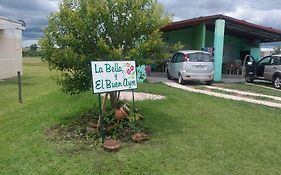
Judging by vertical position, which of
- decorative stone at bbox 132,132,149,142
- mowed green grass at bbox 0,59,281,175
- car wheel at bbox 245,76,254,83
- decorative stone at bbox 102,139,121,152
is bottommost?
mowed green grass at bbox 0,59,281,175

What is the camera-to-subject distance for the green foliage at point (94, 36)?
6.70 m

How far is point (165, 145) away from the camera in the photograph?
19.8ft

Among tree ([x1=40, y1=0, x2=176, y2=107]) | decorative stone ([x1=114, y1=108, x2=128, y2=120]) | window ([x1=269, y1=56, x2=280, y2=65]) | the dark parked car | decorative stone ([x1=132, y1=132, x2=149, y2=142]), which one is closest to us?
decorative stone ([x1=132, y1=132, x2=149, y2=142])

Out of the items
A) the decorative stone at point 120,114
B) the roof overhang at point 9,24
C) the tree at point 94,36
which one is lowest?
the decorative stone at point 120,114

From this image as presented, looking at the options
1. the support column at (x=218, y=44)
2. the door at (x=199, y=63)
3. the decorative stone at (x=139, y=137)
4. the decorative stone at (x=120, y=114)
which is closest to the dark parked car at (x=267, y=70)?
the support column at (x=218, y=44)

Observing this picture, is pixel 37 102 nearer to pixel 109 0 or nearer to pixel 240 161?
pixel 109 0

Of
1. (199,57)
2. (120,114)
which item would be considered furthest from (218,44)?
(120,114)

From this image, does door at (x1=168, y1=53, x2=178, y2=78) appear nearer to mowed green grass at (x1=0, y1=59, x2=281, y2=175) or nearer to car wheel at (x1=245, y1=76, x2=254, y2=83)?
car wheel at (x1=245, y1=76, x2=254, y2=83)

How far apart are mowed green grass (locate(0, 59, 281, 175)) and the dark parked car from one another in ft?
23.9

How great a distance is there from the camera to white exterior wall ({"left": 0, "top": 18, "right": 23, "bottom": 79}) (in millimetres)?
20469

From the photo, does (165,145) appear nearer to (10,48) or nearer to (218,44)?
(218,44)

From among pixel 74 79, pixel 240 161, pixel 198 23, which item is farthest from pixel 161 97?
pixel 198 23

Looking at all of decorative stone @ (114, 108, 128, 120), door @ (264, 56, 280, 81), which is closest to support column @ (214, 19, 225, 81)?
door @ (264, 56, 280, 81)

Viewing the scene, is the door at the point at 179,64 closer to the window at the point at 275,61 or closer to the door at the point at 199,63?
the door at the point at 199,63
